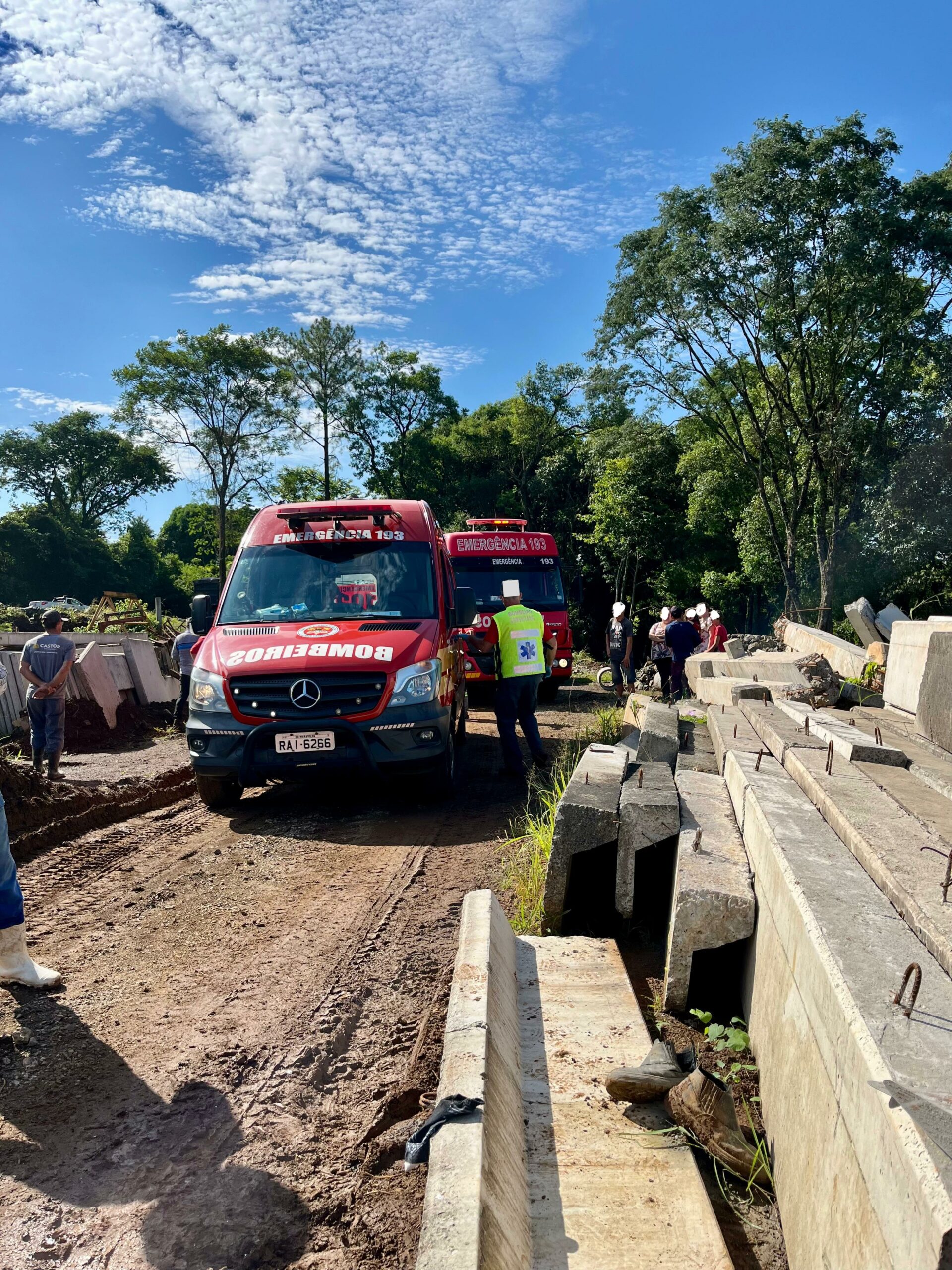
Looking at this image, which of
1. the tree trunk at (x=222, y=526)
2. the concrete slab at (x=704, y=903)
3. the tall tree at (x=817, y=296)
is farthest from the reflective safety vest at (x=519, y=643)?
the tree trunk at (x=222, y=526)

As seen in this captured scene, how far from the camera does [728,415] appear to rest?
27.7 metres

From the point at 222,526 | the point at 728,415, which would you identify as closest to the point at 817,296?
the point at 728,415

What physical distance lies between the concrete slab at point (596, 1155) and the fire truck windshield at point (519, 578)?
1183 cm

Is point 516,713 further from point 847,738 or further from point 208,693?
point 847,738

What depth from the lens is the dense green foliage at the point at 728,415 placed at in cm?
2006

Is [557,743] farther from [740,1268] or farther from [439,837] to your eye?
[740,1268]

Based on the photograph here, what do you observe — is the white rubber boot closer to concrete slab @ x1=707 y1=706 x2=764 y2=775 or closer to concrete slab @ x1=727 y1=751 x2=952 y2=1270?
concrete slab @ x1=727 y1=751 x2=952 y2=1270

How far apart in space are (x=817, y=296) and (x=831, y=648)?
12501mm

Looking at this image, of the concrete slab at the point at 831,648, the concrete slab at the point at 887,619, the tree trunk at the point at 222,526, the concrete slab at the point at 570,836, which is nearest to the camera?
the concrete slab at the point at 570,836

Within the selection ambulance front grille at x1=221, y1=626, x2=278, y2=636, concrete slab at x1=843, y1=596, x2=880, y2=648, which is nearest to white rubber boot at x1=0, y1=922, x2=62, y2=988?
ambulance front grille at x1=221, y1=626, x2=278, y2=636

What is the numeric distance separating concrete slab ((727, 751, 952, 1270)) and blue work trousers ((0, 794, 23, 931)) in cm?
308

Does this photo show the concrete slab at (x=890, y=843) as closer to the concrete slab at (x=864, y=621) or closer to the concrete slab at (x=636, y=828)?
the concrete slab at (x=636, y=828)

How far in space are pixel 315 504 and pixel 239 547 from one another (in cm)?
82

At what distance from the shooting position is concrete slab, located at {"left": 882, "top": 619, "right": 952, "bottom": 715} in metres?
6.20
